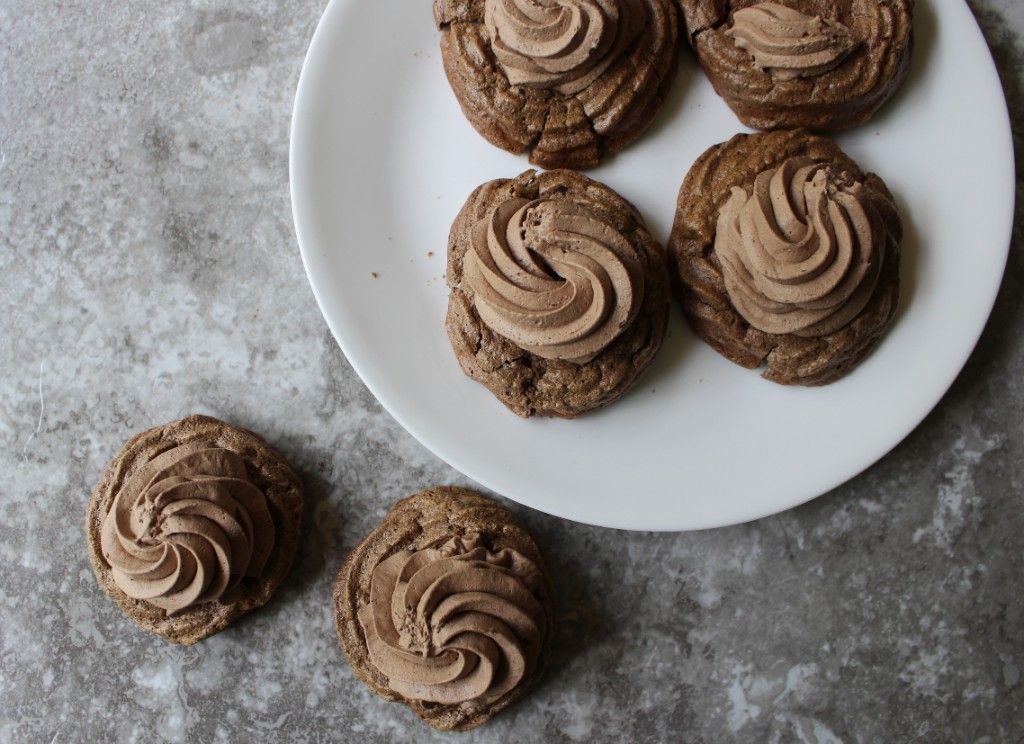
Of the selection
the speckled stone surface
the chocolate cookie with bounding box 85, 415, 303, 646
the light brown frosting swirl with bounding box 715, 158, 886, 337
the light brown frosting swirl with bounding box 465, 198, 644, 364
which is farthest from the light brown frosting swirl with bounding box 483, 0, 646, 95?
the chocolate cookie with bounding box 85, 415, 303, 646

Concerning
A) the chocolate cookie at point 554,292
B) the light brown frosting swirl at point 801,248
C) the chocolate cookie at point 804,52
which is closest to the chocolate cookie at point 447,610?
the chocolate cookie at point 554,292

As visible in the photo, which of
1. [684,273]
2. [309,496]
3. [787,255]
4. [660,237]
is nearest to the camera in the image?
[787,255]

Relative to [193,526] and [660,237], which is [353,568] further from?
[660,237]

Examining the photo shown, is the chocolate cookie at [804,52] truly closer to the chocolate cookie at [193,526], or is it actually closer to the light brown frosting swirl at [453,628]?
the light brown frosting swirl at [453,628]

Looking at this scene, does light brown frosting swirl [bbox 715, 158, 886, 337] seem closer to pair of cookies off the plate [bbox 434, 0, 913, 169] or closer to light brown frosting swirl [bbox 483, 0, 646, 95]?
pair of cookies off the plate [bbox 434, 0, 913, 169]

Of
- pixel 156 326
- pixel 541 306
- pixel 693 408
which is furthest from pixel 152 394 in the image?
pixel 693 408

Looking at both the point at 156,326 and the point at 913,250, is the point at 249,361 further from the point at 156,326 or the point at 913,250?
the point at 913,250

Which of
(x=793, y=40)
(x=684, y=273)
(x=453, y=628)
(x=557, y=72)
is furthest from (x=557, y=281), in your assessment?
(x=453, y=628)
